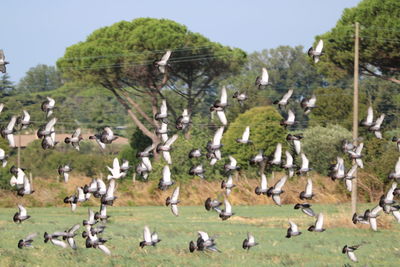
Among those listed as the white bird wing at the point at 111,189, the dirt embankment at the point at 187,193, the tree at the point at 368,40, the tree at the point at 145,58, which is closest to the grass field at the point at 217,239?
the white bird wing at the point at 111,189

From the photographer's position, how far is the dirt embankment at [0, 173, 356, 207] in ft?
142

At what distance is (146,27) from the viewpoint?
70.3m

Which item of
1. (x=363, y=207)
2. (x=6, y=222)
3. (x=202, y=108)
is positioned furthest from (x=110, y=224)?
(x=202, y=108)

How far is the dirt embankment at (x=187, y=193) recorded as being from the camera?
142 ft

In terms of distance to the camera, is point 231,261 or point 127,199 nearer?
point 231,261

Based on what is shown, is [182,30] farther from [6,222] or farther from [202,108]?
[6,222]

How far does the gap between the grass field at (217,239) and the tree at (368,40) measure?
1803 cm

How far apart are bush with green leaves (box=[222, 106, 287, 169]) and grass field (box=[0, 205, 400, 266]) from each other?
2016cm

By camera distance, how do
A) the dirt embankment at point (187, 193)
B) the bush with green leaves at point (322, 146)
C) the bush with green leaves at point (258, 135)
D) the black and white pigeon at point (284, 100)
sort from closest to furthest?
the black and white pigeon at point (284, 100) < the dirt embankment at point (187, 193) < the bush with green leaves at point (322, 146) < the bush with green leaves at point (258, 135)

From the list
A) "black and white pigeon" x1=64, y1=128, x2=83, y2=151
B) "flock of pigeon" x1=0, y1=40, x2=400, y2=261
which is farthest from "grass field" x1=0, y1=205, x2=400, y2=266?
"black and white pigeon" x1=64, y1=128, x2=83, y2=151

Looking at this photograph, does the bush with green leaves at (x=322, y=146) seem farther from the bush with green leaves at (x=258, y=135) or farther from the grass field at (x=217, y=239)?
the grass field at (x=217, y=239)

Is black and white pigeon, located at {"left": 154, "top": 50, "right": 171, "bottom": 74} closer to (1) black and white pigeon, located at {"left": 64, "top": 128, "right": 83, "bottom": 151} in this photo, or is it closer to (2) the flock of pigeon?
(2) the flock of pigeon

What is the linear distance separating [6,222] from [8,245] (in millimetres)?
10555

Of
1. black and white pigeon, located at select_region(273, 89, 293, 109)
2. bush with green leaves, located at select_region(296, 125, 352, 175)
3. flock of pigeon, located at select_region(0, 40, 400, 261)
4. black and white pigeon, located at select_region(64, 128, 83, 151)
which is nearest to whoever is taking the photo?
black and white pigeon, located at select_region(273, 89, 293, 109)
